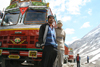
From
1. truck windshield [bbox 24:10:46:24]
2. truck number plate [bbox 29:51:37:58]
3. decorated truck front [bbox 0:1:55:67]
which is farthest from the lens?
truck windshield [bbox 24:10:46:24]

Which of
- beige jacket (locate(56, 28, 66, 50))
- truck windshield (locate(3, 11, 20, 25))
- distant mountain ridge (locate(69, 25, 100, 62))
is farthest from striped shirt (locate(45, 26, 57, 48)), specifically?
distant mountain ridge (locate(69, 25, 100, 62))

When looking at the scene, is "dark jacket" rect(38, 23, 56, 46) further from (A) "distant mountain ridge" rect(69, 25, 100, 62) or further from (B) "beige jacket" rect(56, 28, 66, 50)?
(A) "distant mountain ridge" rect(69, 25, 100, 62)

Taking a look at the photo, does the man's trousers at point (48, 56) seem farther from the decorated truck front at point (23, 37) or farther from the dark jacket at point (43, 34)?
the decorated truck front at point (23, 37)

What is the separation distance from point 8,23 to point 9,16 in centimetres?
41

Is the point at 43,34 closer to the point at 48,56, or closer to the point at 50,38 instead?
the point at 50,38

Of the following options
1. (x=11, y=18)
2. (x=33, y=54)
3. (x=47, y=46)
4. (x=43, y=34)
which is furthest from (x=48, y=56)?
(x=11, y=18)

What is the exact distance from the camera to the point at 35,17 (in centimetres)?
527

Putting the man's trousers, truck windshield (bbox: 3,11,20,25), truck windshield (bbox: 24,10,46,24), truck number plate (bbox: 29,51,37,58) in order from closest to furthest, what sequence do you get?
the man's trousers → truck number plate (bbox: 29,51,37,58) → truck windshield (bbox: 24,10,46,24) → truck windshield (bbox: 3,11,20,25)

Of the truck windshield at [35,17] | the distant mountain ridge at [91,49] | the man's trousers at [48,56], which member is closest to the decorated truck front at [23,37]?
the truck windshield at [35,17]

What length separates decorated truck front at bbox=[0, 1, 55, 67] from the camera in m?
4.57

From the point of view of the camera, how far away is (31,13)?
5.41 m

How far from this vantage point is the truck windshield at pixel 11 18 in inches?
217

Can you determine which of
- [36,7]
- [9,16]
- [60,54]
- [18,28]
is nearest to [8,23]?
[9,16]

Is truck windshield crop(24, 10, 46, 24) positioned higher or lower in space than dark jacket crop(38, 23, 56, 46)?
higher
